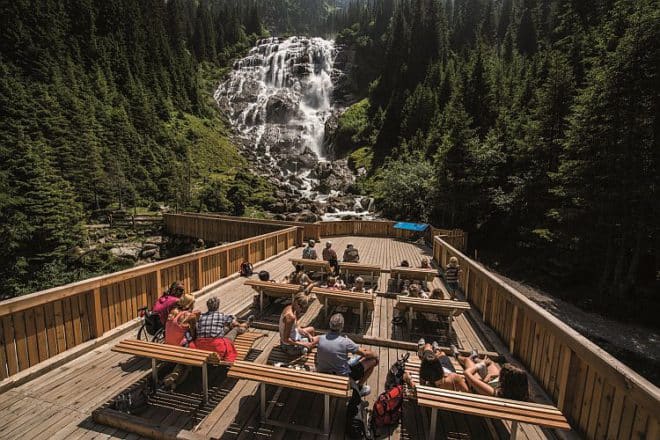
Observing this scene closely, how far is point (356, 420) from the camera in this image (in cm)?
317

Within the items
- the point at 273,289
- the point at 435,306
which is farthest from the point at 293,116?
the point at 435,306

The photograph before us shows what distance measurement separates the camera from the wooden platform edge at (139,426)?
121 inches

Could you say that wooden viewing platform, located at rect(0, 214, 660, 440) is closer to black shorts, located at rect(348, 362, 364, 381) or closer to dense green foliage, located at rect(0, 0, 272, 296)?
black shorts, located at rect(348, 362, 364, 381)

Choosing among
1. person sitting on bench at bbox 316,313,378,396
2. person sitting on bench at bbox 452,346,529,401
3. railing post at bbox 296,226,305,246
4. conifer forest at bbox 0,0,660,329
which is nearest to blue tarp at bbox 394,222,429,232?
conifer forest at bbox 0,0,660,329

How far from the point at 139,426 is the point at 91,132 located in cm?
4506

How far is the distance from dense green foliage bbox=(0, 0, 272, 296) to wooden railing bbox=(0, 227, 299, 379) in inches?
752

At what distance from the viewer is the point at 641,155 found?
12.8 metres

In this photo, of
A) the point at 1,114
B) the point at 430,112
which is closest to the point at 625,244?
the point at 430,112

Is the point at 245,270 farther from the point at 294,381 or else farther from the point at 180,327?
the point at 294,381

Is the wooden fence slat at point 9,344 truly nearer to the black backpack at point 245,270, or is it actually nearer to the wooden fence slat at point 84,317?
the wooden fence slat at point 84,317

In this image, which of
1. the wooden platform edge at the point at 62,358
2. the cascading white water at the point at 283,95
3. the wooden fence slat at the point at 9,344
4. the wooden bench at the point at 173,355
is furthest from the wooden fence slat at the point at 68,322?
the cascading white water at the point at 283,95

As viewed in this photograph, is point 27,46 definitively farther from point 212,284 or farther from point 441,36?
point 441,36

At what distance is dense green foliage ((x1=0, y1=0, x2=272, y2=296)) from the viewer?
21.0m

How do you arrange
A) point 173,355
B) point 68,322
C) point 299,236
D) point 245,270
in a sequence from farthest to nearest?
point 299,236 < point 245,270 < point 68,322 < point 173,355
